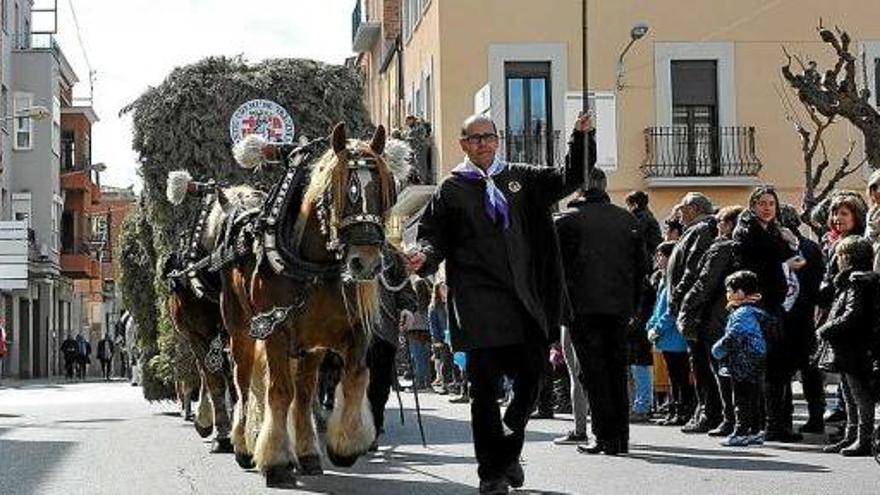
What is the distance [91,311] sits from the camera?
286 ft

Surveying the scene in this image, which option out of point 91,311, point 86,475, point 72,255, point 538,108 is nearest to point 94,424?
point 86,475

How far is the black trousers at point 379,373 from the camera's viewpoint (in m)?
12.0

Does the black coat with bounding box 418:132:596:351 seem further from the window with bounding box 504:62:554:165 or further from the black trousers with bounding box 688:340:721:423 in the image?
the window with bounding box 504:62:554:165

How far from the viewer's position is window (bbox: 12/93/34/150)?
6156 centimetres

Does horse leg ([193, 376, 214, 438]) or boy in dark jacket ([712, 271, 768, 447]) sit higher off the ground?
boy in dark jacket ([712, 271, 768, 447])

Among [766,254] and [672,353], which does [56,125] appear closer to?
[672,353]

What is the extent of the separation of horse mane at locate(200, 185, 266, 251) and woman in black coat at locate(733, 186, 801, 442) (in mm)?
3691

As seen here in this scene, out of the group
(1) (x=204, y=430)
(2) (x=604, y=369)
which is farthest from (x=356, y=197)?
(1) (x=204, y=430)

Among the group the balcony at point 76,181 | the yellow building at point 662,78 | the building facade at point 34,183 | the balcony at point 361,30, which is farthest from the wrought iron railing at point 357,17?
A: the yellow building at point 662,78

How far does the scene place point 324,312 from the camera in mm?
9273

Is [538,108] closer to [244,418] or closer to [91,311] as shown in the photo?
[244,418]

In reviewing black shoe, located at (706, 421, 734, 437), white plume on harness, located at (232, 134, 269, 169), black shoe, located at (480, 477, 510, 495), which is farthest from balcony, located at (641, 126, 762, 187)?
black shoe, located at (480, 477, 510, 495)

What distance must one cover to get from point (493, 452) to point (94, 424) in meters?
9.50

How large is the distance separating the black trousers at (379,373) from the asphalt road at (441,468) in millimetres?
352
